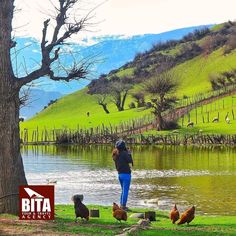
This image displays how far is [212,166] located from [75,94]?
121707 millimetres

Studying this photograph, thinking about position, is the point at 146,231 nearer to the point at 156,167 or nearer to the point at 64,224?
the point at 64,224

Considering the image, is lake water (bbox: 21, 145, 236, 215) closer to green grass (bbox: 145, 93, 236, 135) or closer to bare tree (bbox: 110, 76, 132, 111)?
green grass (bbox: 145, 93, 236, 135)

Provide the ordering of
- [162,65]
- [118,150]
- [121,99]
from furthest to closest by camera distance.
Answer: [162,65] < [121,99] < [118,150]

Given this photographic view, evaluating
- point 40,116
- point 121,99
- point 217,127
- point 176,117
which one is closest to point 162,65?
point 121,99

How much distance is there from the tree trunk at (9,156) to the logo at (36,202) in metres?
2.21

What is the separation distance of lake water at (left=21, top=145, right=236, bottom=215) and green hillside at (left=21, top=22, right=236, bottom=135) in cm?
5641

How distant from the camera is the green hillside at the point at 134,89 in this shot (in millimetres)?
126531

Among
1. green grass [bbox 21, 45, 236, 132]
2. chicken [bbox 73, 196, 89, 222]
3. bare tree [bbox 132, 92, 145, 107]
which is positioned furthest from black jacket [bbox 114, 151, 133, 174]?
bare tree [bbox 132, 92, 145, 107]

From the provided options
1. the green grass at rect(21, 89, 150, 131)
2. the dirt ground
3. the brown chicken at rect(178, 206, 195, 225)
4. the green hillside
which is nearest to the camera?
the dirt ground

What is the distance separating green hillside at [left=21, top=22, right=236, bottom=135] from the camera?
415ft

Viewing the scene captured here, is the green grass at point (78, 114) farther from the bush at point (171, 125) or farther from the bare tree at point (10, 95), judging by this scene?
the bare tree at point (10, 95)

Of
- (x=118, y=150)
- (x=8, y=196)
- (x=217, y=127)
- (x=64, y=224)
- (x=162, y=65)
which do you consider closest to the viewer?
(x=64, y=224)

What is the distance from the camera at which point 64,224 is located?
1998cm

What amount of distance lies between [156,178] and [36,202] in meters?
26.1
